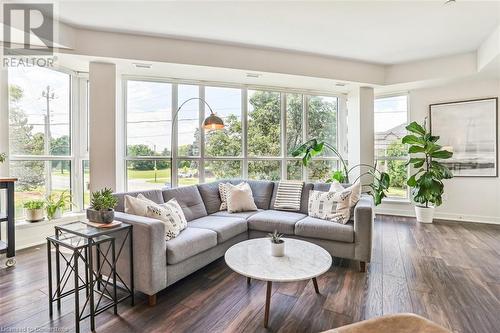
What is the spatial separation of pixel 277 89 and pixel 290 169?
161 centimetres

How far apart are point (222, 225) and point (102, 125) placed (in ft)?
7.56

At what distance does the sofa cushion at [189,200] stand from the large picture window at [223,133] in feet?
3.94

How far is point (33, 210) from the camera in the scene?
3.45 meters

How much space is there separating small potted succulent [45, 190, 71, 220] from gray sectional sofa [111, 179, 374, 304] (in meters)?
1.80

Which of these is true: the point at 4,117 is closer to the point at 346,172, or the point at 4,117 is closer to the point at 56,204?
the point at 56,204

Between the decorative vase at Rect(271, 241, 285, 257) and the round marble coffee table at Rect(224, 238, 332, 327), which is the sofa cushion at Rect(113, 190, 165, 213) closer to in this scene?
the round marble coffee table at Rect(224, 238, 332, 327)

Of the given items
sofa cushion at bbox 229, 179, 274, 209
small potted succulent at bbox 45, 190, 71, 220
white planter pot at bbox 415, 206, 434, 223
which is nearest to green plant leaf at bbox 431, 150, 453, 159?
white planter pot at bbox 415, 206, 434, 223

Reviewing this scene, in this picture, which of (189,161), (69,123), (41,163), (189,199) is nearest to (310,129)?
(189,161)

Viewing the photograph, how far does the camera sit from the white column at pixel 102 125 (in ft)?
11.8

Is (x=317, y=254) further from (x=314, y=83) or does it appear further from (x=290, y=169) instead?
(x=314, y=83)

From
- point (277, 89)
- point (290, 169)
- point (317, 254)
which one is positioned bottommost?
point (317, 254)

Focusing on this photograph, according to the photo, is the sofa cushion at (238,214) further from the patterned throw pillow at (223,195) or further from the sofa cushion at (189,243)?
the sofa cushion at (189,243)

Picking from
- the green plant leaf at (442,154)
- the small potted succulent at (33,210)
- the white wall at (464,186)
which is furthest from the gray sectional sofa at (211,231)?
the white wall at (464,186)

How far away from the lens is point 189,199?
10.8 ft
